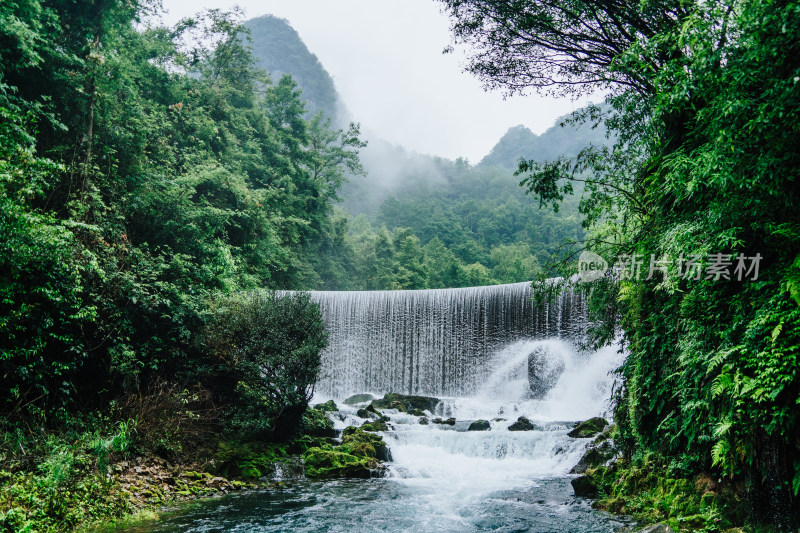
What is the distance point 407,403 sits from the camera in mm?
16516

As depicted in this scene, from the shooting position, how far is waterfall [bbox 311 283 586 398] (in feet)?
61.6

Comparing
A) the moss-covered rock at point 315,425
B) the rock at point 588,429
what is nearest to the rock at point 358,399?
the moss-covered rock at point 315,425

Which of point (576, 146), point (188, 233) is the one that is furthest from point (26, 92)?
point (576, 146)

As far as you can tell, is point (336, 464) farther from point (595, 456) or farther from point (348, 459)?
point (595, 456)

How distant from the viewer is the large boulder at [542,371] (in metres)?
16.9

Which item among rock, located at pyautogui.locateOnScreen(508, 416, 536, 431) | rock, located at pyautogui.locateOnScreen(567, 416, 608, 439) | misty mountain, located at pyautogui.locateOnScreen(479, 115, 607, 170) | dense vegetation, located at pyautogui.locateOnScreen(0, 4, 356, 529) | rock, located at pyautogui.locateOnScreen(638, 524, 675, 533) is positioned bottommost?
rock, located at pyautogui.locateOnScreen(508, 416, 536, 431)

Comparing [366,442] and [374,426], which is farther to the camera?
[374,426]

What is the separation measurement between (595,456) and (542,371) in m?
7.97

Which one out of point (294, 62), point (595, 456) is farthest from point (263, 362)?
point (294, 62)

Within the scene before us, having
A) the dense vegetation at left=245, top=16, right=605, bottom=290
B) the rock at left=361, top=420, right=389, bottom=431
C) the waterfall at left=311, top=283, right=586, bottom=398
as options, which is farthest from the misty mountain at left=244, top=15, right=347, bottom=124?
the rock at left=361, top=420, right=389, bottom=431

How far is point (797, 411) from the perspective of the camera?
13.1ft

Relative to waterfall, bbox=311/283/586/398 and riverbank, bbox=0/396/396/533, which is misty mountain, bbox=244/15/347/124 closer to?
waterfall, bbox=311/283/586/398

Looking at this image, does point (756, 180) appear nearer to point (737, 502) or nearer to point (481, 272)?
point (737, 502)

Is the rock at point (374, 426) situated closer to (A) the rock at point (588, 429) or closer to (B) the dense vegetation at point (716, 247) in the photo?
(A) the rock at point (588, 429)
